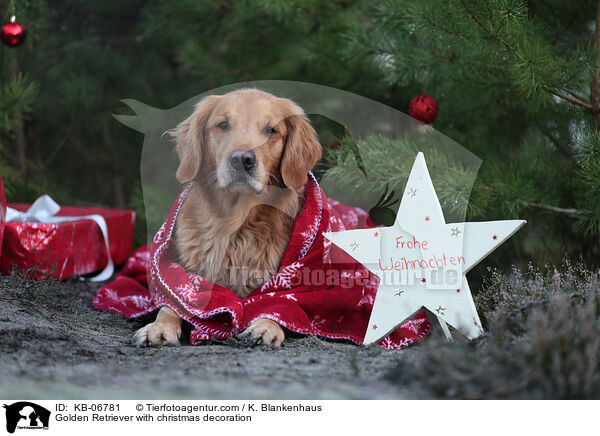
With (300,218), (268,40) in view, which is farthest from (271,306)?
(268,40)

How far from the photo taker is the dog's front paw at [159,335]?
173cm

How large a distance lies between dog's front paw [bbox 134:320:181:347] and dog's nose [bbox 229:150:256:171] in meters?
0.56

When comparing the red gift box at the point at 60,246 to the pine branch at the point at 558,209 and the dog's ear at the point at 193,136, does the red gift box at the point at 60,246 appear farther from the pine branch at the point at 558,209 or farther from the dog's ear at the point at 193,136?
the pine branch at the point at 558,209

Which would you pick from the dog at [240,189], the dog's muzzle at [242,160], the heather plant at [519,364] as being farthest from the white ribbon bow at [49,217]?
the heather plant at [519,364]

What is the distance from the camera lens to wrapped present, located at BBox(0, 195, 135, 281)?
239 centimetres

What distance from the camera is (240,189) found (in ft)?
5.89

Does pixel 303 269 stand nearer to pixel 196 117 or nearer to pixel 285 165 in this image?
pixel 285 165

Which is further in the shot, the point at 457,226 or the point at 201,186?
the point at 201,186

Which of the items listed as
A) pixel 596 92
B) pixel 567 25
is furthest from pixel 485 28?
pixel 567 25

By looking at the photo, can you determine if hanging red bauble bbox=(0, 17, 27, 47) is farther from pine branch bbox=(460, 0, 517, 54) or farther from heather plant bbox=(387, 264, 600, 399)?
heather plant bbox=(387, 264, 600, 399)

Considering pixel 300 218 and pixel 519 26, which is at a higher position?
pixel 519 26

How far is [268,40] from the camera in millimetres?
3693

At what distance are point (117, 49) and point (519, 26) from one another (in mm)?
3122
